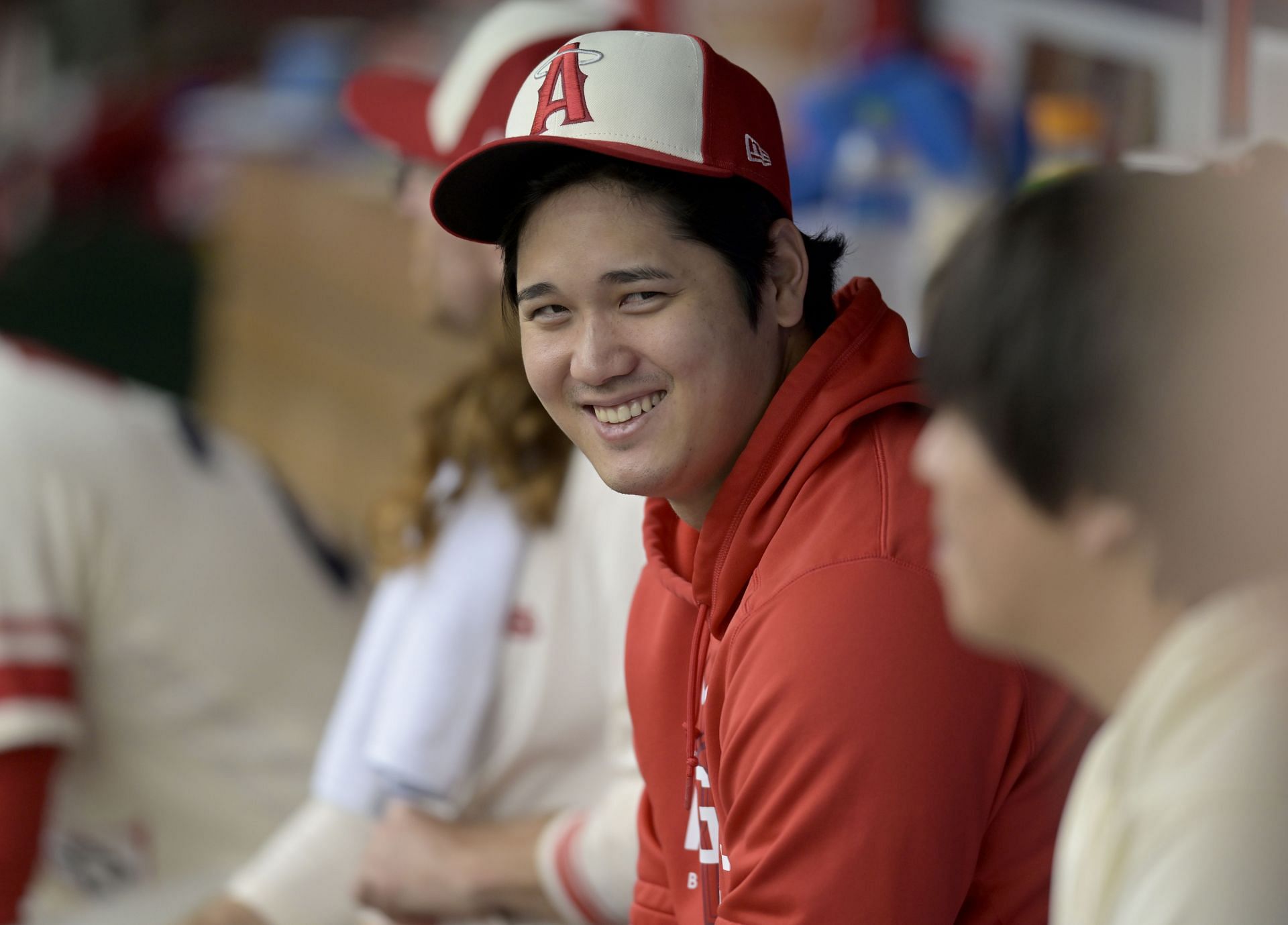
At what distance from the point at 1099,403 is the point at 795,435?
1.26ft

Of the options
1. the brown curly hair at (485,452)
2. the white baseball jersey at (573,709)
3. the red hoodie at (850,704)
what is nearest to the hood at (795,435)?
the red hoodie at (850,704)

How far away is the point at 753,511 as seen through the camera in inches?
42.3

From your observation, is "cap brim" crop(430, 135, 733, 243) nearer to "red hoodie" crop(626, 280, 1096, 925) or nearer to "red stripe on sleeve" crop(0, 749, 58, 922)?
"red hoodie" crop(626, 280, 1096, 925)

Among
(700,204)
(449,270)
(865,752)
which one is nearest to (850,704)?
(865,752)

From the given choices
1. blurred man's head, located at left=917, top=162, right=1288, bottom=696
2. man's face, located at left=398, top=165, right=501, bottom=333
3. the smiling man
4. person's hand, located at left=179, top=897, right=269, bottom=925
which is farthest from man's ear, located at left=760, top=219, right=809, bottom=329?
person's hand, located at left=179, top=897, right=269, bottom=925

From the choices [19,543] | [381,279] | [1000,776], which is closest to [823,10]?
[381,279]

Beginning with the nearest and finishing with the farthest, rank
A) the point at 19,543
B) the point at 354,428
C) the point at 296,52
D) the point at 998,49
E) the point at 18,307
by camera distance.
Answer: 1. the point at 19,543
2. the point at 998,49
3. the point at 354,428
4. the point at 18,307
5. the point at 296,52

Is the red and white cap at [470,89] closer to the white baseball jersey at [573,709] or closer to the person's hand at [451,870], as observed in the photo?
the white baseball jersey at [573,709]

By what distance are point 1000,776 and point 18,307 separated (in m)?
5.26

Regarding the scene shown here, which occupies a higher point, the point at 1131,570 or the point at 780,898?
the point at 1131,570

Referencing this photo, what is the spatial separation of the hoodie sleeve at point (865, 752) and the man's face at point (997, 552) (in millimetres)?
152

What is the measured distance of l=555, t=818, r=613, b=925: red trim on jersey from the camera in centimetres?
159

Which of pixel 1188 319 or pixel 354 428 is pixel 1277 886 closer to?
pixel 1188 319

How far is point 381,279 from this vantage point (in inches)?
160
